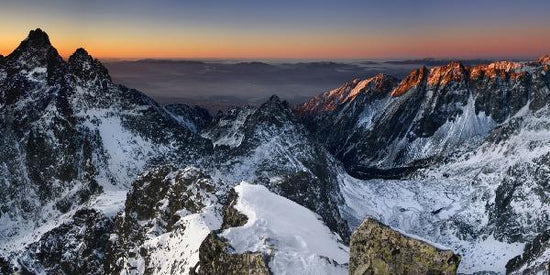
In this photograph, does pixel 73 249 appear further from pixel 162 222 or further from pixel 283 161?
pixel 283 161

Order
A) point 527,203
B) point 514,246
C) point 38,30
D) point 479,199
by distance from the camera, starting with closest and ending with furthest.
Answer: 1. point 514,246
2. point 527,203
3. point 38,30
4. point 479,199

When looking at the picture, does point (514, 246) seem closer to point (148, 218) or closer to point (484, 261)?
point (484, 261)

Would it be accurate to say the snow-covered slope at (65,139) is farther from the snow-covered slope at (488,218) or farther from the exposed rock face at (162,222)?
the snow-covered slope at (488,218)

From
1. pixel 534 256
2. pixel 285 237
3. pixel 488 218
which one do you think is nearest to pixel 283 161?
pixel 534 256

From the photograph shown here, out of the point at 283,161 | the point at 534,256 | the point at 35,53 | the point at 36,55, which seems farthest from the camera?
the point at 35,53

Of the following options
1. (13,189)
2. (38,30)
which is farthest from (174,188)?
(38,30)

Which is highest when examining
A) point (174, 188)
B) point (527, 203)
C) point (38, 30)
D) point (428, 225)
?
point (38, 30)
